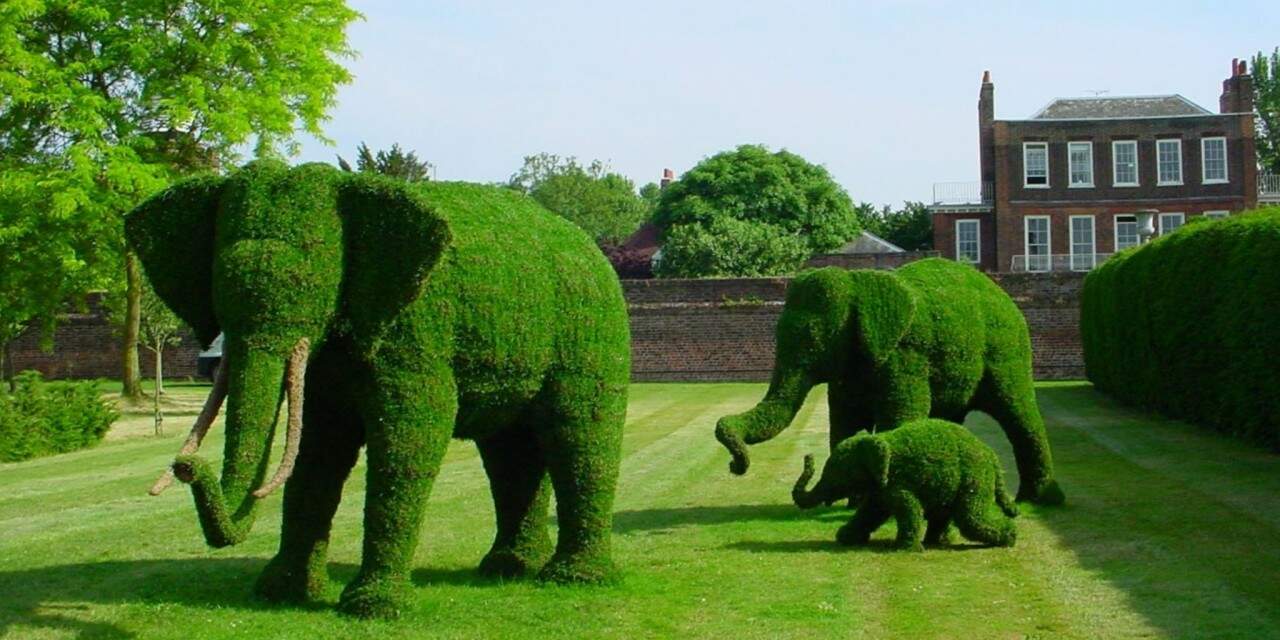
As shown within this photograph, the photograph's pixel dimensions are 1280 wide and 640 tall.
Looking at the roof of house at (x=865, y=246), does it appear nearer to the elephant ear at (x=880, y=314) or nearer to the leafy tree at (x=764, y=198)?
the leafy tree at (x=764, y=198)

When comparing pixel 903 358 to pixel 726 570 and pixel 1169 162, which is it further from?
pixel 1169 162

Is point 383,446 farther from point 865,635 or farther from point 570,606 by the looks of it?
point 865,635

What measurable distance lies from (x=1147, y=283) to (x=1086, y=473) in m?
7.70

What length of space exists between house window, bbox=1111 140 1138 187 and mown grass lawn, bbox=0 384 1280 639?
4295 centimetres

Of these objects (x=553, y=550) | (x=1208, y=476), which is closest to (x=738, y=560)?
(x=553, y=550)

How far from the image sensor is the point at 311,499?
9.59 metres

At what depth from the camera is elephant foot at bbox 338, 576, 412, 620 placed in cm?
885

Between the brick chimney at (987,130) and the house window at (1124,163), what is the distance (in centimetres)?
480

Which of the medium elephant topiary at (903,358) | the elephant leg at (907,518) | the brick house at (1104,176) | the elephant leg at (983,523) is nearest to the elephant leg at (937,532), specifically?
the elephant leg at (983,523)

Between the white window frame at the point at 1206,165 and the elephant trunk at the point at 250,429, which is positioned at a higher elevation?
the white window frame at the point at 1206,165

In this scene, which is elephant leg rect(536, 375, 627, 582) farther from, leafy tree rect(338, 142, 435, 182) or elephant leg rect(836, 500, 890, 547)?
leafy tree rect(338, 142, 435, 182)

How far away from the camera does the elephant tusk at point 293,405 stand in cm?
805

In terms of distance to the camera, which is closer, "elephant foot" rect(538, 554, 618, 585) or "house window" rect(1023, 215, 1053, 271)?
"elephant foot" rect(538, 554, 618, 585)

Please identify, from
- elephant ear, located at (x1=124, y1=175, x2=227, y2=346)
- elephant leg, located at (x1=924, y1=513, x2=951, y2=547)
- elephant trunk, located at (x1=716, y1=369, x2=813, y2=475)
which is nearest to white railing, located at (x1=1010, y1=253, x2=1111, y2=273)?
elephant trunk, located at (x1=716, y1=369, x2=813, y2=475)
